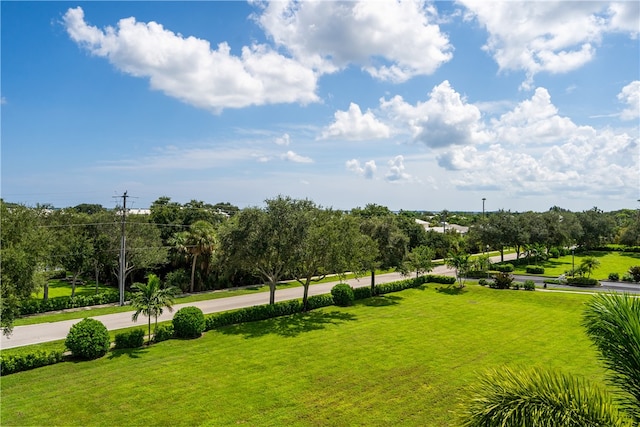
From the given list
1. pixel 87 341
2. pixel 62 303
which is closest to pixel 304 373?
pixel 87 341

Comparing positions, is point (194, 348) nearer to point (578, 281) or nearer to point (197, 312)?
point (197, 312)

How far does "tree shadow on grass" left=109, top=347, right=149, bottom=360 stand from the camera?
19.1 m

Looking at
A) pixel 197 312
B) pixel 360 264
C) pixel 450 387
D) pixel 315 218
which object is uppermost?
pixel 315 218

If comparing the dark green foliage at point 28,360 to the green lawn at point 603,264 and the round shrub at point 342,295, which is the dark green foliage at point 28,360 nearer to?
the round shrub at point 342,295

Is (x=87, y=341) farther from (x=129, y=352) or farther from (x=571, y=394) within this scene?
(x=571, y=394)

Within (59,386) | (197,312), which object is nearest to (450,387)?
(197,312)

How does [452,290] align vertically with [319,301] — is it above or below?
below

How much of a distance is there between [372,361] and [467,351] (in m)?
5.68

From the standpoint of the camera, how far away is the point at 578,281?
40031 millimetres

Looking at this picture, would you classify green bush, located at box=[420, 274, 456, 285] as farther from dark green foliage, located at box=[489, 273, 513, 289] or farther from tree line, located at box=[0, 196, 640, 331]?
dark green foliage, located at box=[489, 273, 513, 289]

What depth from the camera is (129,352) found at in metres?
19.6

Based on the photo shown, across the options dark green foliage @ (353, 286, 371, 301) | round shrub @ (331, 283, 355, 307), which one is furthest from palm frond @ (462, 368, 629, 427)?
dark green foliage @ (353, 286, 371, 301)

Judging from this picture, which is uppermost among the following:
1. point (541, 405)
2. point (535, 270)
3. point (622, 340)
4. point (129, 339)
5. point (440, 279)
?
point (622, 340)

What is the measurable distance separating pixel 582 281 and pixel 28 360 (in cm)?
4632
